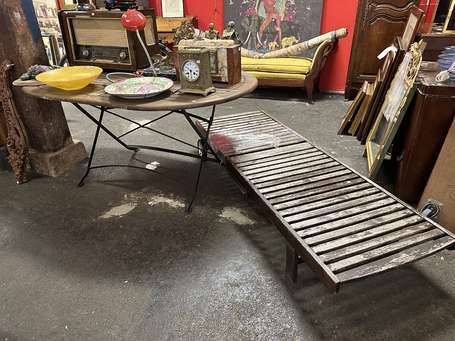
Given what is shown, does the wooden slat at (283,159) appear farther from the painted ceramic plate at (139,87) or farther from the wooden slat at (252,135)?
the painted ceramic plate at (139,87)

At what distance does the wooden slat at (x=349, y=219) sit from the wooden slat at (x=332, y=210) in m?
0.02

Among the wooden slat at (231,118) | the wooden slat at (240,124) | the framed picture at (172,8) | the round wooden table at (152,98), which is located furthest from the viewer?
the framed picture at (172,8)

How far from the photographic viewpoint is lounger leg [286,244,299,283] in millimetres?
1581

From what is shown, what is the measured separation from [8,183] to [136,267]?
57.7 inches

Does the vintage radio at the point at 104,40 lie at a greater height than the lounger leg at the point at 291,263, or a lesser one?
greater

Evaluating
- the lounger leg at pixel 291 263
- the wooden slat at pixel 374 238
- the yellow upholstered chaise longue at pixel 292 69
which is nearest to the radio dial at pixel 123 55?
the lounger leg at pixel 291 263

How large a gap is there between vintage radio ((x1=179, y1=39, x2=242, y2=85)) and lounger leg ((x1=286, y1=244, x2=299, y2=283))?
101 centimetres

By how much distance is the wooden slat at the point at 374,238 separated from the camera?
1.42 m

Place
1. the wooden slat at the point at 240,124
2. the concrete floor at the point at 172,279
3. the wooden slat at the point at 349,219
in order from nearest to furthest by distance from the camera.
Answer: the concrete floor at the point at 172,279 < the wooden slat at the point at 349,219 < the wooden slat at the point at 240,124

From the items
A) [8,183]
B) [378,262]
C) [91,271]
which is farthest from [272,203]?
[8,183]

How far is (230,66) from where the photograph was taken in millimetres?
1948

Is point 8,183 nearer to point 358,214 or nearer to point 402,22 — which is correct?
point 358,214

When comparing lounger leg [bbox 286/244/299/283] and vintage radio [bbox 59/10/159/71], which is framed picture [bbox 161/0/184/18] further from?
lounger leg [bbox 286/244/299/283]

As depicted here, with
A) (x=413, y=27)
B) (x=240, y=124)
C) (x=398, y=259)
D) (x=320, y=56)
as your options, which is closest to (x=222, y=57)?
(x=240, y=124)
